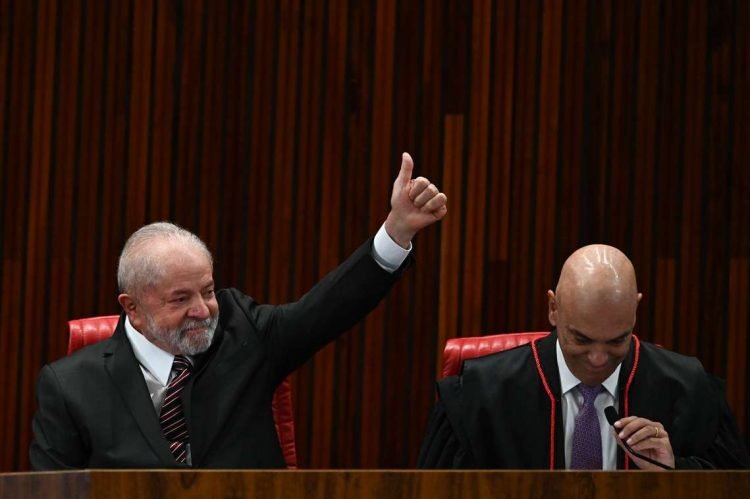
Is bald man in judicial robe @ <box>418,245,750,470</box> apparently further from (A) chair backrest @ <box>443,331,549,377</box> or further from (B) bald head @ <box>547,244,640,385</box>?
(A) chair backrest @ <box>443,331,549,377</box>

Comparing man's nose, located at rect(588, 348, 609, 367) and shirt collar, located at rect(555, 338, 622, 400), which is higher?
man's nose, located at rect(588, 348, 609, 367)

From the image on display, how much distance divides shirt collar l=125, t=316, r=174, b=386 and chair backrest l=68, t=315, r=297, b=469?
6.1 inches

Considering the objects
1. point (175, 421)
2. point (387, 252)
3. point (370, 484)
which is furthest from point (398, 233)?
point (370, 484)

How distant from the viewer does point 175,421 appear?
2.79m

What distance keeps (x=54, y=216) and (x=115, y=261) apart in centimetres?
24

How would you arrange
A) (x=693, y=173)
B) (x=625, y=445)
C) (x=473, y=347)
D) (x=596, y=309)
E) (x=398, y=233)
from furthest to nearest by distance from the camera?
(x=693, y=173), (x=473, y=347), (x=398, y=233), (x=596, y=309), (x=625, y=445)

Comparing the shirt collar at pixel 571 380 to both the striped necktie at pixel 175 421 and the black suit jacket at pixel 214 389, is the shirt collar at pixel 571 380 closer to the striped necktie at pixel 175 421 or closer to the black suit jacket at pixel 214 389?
the black suit jacket at pixel 214 389

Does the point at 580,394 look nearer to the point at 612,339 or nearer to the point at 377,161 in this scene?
the point at 612,339

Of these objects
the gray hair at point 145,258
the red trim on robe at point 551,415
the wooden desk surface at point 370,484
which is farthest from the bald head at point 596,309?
the gray hair at point 145,258

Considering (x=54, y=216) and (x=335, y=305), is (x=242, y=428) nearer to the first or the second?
(x=335, y=305)

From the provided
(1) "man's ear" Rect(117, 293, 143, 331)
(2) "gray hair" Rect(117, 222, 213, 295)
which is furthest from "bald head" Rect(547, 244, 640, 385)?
(1) "man's ear" Rect(117, 293, 143, 331)

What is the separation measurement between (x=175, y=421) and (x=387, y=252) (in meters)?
0.61

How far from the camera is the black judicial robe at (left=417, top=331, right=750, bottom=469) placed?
108 inches

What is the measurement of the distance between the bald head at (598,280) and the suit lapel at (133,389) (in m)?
0.92
